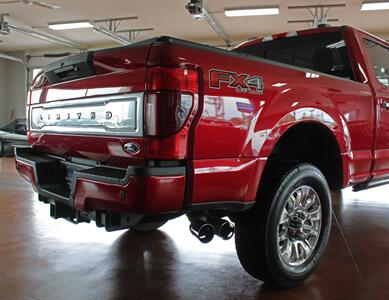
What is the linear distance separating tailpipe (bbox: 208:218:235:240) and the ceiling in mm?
8803

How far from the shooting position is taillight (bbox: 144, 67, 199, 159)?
1.82 metres

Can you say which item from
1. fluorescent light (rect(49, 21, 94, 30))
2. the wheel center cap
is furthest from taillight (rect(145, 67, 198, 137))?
fluorescent light (rect(49, 21, 94, 30))

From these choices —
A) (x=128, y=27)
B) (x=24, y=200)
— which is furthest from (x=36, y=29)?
(x=24, y=200)

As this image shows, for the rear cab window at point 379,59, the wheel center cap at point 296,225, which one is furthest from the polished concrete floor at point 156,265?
the rear cab window at point 379,59

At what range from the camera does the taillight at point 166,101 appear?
182 cm

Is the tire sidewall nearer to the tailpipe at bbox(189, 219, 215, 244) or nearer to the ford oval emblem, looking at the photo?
the tailpipe at bbox(189, 219, 215, 244)

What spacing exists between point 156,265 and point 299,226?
1.12 m

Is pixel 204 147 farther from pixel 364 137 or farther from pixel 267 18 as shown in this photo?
pixel 267 18

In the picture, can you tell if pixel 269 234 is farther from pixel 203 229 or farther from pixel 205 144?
pixel 205 144

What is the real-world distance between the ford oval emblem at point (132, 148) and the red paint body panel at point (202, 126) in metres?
0.02

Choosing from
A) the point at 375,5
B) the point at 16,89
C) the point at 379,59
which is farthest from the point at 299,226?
the point at 16,89

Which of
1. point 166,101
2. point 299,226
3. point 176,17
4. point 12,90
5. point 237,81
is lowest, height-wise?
point 299,226

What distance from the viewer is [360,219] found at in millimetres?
4570

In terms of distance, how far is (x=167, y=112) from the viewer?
1814 mm
